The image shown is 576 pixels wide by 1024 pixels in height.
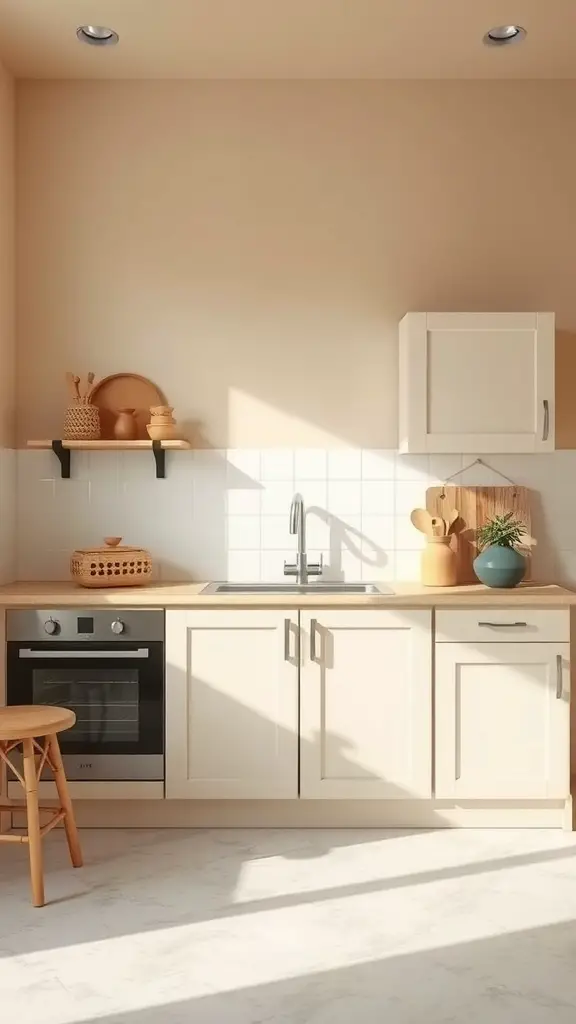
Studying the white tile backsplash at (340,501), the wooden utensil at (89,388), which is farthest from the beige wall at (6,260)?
the white tile backsplash at (340,501)

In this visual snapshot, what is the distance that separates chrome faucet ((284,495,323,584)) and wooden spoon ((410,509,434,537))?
1.38ft

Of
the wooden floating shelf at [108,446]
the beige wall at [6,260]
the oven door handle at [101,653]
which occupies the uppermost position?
the beige wall at [6,260]

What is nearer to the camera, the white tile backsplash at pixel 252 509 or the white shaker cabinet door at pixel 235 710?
the white shaker cabinet door at pixel 235 710

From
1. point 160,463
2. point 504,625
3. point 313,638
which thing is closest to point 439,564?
point 504,625

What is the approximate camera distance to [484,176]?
13.2 feet

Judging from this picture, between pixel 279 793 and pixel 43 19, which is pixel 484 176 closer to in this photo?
pixel 43 19

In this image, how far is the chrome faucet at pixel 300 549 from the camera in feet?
12.6

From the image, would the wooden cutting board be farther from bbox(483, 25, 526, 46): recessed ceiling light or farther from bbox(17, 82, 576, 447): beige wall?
bbox(483, 25, 526, 46): recessed ceiling light

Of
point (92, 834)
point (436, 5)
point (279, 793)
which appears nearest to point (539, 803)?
point (279, 793)

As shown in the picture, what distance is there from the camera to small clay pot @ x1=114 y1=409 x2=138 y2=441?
12.8 ft

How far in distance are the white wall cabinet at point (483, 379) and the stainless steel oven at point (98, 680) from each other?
1289 millimetres

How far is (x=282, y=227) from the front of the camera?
13.2 ft

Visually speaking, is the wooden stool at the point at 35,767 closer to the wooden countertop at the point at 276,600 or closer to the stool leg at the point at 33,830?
the stool leg at the point at 33,830

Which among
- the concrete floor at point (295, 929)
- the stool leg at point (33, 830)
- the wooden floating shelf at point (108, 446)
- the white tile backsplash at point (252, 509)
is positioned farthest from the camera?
the white tile backsplash at point (252, 509)
